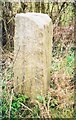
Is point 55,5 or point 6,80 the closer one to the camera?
point 6,80

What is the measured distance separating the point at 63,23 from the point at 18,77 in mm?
1598

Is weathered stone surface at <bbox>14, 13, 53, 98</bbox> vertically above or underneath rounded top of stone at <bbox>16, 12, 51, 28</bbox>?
underneath

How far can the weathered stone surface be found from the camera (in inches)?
124

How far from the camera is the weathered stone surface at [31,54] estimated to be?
10.3 ft

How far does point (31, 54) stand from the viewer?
3168 millimetres

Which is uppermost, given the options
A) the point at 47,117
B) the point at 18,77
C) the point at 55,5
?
the point at 55,5

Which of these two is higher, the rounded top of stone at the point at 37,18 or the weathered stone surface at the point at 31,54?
the rounded top of stone at the point at 37,18

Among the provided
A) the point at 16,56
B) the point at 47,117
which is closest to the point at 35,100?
the point at 47,117

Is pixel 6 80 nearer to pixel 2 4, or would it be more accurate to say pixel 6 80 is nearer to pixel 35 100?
pixel 35 100

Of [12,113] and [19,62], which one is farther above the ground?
[19,62]

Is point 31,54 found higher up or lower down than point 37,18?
lower down

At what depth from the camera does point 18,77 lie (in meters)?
3.26

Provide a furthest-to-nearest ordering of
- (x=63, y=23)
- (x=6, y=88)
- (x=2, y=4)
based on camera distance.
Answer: (x=63, y=23), (x=2, y=4), (x=6, y=88)

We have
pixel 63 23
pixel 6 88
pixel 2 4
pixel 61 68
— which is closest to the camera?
pixel 6 88
